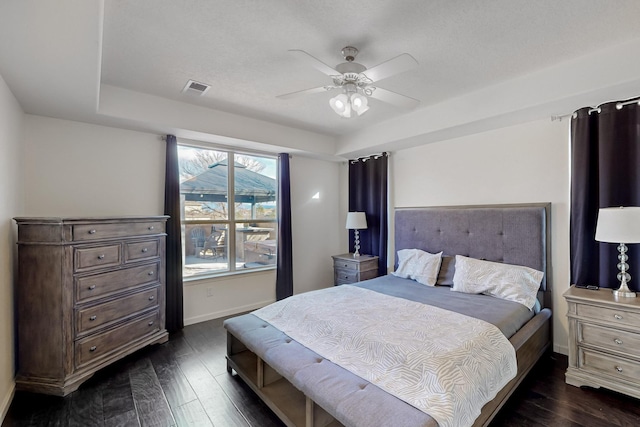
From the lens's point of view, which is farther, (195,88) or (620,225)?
(195,88)

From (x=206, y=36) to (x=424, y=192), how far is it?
121 inches

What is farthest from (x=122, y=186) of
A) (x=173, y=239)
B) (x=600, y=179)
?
(x=600, y=179)

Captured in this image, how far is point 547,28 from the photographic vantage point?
1.96m

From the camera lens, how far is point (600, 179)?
2.53m

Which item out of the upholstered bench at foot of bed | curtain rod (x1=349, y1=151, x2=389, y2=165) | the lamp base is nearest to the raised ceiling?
curtain rod (x1=349, y1=151, x2=389, y2=165)

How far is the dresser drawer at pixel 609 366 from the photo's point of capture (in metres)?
2.11

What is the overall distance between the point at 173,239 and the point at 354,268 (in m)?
2.38

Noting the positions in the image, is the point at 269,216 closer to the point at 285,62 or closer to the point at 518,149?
the point at 285,62

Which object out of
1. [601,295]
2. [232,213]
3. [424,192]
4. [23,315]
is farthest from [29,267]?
[601,295]

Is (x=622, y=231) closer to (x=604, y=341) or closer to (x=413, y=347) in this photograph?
(x=604, y=341)

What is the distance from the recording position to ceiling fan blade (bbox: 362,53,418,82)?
1.75m

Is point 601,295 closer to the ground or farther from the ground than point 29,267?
closer to the ground

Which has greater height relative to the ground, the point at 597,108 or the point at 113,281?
the point at 597,108

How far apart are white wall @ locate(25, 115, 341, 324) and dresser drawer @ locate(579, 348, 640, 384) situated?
11.0 feet
